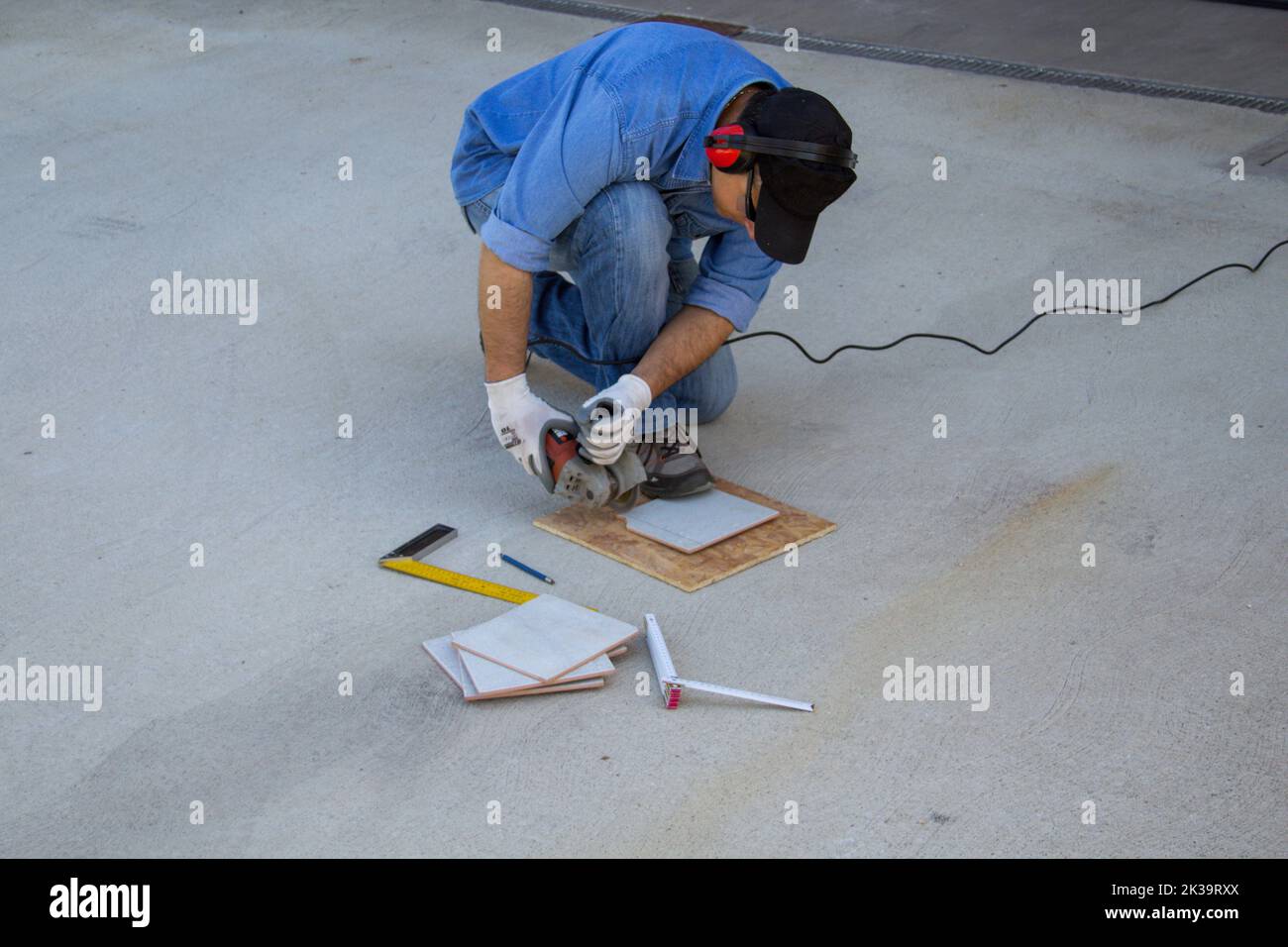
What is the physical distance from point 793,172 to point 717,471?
0.71 meters

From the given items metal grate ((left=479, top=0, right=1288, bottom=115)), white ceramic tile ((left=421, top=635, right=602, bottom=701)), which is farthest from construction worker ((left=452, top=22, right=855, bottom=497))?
metal grate ((left=479, top=0, right=1288, bottom=115))

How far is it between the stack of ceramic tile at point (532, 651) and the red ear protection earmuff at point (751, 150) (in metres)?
0.75

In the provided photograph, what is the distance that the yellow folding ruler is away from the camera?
7.40ft

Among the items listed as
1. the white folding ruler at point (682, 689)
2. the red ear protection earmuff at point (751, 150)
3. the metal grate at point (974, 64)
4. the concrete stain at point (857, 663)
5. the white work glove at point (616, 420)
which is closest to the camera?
the concrete stain at point (857, 663)

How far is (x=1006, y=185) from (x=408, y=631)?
2.45 meters

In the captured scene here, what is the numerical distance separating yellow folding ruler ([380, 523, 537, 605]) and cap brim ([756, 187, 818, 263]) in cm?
69

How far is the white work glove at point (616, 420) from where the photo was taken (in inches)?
93.2

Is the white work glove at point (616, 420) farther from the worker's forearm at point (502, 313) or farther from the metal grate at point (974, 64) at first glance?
the metal grate at point (974, 64)

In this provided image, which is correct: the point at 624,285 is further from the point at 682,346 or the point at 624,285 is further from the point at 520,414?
the point at 520,414

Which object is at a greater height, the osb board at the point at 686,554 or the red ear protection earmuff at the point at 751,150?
the red ear protection earmuff at the point at 751,150

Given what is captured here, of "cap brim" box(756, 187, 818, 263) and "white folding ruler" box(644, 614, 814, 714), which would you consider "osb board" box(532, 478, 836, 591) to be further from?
"cap brim" box(756, 187, 818, 263)

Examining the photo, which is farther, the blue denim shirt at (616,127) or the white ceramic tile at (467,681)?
the blue denim shirt at (616,127)

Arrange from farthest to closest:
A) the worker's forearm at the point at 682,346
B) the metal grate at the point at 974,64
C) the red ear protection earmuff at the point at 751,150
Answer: the metal grate at the point at 974,64 < the worker's forearm at the point at 682,346 < the red ear protection earmuff at the point at 751,150

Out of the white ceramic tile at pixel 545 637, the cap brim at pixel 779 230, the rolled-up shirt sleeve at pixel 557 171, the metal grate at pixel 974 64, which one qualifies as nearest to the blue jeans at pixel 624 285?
the rolled-up shirt sleeve at pixel 557 171
